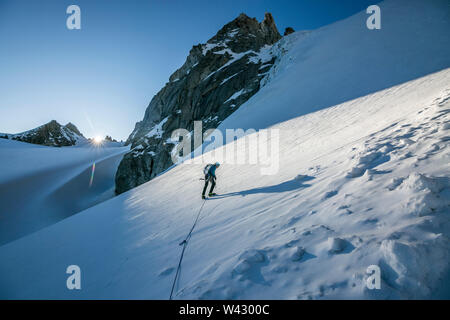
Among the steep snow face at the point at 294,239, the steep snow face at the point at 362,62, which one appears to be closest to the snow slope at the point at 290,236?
the steep snow face at the point at 294,239

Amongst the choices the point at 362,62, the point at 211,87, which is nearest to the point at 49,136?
the point at 211,87

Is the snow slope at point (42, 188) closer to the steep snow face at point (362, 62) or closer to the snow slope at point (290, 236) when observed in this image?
the snow slope at point (290, 236)

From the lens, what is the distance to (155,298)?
6.42 feet

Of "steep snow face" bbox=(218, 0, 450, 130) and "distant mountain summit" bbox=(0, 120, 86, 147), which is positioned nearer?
"steep snow face" bbox=(218, 0, 450, 130)

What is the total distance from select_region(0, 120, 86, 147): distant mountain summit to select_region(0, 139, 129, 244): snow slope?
63.7 meters

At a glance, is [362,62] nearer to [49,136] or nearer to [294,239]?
[294,239]

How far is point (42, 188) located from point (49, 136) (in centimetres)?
8172

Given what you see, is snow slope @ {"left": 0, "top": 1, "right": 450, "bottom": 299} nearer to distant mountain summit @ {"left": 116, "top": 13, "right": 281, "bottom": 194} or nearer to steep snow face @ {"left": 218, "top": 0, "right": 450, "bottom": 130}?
steep snow face @ {"left": 218, "top": 0, "right": 450, "bottom": 130}

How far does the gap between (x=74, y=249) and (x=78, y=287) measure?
6.42 feet

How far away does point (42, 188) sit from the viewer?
2253 centimetres

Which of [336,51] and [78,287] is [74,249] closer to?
[78,287]

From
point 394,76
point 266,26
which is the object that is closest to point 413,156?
point 394,76

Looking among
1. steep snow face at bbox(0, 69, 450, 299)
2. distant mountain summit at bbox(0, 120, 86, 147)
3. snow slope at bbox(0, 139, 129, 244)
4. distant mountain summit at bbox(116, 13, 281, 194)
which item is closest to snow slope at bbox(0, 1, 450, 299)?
steep snow face at bbox(0, 69, 450, 299)

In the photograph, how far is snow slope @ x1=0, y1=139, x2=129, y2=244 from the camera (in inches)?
678
